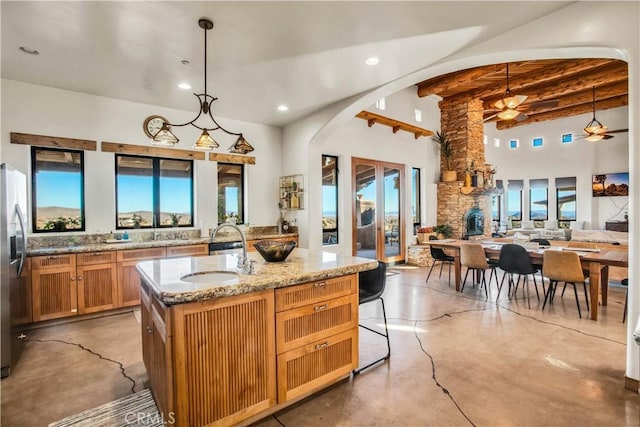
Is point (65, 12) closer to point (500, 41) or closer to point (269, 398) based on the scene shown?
point (269, 398)

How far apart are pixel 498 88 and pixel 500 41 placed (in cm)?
480

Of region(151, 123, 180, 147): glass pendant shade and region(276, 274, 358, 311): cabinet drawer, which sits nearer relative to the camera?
region(276, 274, 358, 311): cabinet drawer

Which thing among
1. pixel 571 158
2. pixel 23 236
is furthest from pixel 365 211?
pixel 571 158

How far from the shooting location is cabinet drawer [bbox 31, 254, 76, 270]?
3.54 m

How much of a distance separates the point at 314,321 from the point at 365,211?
15.9 feet

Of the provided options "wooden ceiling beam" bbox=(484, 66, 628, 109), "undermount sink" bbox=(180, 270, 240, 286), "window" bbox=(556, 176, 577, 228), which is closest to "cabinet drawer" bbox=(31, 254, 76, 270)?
"undermount sink" bbox=(180, 270, 240, 286)

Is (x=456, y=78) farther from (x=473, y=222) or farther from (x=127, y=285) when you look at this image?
(x=127, y=285)

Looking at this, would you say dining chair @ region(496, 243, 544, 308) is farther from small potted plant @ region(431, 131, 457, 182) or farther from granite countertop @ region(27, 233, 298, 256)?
small potted plant @ region(431, 131, 457, 182)

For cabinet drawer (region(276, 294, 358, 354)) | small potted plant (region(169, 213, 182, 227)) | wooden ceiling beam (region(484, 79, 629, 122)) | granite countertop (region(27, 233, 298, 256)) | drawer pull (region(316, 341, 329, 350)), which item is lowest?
drawer pull (region(316, 341, 329, 350))

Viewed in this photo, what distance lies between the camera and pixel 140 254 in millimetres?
4129

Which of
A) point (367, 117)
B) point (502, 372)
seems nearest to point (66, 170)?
point (367, 117)

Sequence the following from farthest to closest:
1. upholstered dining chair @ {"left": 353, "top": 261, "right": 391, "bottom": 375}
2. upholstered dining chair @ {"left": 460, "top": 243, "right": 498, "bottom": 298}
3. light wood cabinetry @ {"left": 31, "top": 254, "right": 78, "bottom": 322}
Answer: upholstered dining chair @ {"left": 460, "top": 243, "right": 498, "bottom": 298} → light wood cabinetry @ {"left": 31, "top": 254, "right": 78, "bottom": 322} → upholstered dining chair @ {"left": 353, "top": 261, "right": 391, "bottom": 375}

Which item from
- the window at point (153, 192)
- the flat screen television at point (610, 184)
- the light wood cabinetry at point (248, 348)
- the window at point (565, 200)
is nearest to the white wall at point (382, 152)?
the window at point (153, 192)

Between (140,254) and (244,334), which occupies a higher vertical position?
(140,254)
